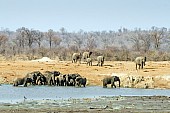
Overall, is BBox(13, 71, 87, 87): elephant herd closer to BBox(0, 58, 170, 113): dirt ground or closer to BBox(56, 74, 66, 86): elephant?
BBox(56, 74, 66, 86): elephant

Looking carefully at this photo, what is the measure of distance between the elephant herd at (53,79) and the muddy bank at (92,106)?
1406 cm

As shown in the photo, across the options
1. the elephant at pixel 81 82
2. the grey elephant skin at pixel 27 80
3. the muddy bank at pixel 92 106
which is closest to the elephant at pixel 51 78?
the grey elephant skin at pixel 27 80

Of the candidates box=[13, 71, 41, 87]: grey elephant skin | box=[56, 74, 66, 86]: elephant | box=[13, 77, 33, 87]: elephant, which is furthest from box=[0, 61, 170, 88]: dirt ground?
box=[13, 77, 33, 87]: elephant

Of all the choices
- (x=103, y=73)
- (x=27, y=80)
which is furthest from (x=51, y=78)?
(x=103, y=73)

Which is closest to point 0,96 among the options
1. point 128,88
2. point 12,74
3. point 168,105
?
point 168,105

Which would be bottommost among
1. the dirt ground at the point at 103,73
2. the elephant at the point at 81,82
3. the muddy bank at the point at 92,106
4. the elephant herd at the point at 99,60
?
the muddy bank at the point at 92,106

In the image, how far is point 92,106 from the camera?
26.9m

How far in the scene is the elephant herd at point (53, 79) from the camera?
45.1m

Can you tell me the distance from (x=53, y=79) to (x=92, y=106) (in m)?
20.5

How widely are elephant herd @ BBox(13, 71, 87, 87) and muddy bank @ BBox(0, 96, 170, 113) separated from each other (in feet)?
46.1

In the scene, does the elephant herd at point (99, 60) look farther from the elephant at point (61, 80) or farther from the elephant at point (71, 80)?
the elephant at point (61, 80)

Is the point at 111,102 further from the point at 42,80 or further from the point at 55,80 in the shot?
the point at 42,80

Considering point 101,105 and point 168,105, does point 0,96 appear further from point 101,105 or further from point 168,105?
point 168,105

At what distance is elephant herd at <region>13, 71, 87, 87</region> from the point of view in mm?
45094
